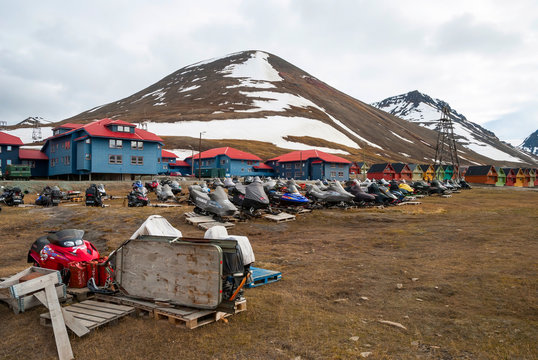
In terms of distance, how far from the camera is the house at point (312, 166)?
7288 cm

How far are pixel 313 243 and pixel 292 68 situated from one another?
19697 cm

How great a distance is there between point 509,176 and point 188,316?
3682 inches

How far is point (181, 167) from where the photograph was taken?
77.7m

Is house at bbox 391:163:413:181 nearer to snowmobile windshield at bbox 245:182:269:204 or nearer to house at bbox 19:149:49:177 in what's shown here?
snowmobile windshield at bbox 245:182:269:204

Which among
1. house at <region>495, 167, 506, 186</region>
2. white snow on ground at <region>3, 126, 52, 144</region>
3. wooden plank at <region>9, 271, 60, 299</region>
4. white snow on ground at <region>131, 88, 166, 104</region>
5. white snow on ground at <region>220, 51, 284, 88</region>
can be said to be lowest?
wooden plank at <region>9, 271, 60, 299</region>

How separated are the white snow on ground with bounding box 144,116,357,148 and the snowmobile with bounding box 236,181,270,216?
3254 inches

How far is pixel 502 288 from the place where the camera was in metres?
7.24

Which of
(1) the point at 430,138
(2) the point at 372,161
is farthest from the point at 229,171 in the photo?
(1) the point at 430,138

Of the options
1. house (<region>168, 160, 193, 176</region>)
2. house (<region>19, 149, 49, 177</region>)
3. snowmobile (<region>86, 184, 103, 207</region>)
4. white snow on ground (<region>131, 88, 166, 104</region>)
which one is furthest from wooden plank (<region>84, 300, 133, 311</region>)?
white snow on ground (<region>131, 88, 166, 104</region>)

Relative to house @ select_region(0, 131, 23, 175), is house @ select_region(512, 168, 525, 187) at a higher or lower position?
lower

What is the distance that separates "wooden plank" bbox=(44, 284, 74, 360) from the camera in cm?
482

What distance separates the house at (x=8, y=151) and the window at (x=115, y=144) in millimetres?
13611

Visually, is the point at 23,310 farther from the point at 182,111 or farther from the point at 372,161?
the point at 182,111

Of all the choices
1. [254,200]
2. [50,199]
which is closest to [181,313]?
[254,200]
